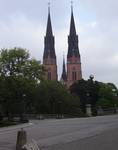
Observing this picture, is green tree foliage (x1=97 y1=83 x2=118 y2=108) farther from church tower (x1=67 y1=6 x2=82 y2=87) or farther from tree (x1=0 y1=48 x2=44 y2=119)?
tree (x1=0 y1=48 x2=44 y2=119)

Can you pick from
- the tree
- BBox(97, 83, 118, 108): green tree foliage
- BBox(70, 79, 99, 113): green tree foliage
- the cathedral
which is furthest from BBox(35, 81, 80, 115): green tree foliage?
the cathedral

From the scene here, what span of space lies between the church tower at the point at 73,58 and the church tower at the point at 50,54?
5.97 meters

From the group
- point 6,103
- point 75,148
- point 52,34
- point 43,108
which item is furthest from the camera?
point 52,34

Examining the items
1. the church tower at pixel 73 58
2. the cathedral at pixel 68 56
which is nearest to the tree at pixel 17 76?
the cathedral at pixel 68 56

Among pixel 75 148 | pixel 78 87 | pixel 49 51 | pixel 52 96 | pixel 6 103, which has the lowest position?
pixel 75 148

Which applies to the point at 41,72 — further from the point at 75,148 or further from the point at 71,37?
the point at 71,37

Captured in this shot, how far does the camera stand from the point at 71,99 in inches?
3932

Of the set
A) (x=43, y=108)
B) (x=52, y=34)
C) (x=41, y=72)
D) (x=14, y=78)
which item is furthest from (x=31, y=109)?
(x=52, y=34)

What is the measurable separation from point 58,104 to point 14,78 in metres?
27.3

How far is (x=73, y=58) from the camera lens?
568 feet

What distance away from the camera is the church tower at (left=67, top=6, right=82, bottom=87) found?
170 metres

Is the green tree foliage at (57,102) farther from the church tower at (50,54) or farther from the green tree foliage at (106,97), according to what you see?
the church tower at (50,54)

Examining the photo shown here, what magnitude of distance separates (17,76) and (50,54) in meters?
98.2

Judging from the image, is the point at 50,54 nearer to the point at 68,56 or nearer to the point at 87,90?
the point at 68,56
